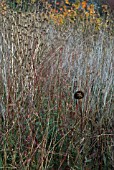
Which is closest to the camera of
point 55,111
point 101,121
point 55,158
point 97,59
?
point 55,158

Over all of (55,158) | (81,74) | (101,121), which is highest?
(81,74)

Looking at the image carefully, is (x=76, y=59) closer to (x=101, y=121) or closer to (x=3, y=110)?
(x=101, y=121)

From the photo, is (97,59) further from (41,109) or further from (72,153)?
(72,153)

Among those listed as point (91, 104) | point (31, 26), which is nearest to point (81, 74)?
A: point (91, 104)

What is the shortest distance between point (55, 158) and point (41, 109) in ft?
1.51

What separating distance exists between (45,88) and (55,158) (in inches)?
23.5

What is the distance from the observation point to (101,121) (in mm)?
2514

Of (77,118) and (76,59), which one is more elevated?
(76,59)

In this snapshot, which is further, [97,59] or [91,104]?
[97,59]

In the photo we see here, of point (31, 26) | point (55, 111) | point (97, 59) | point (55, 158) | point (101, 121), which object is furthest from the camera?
point (97, 59)

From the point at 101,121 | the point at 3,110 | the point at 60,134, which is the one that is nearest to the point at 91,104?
the point at 101,121

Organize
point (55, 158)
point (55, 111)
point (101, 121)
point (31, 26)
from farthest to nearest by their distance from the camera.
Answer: point (31, 26) → point (55, 111) → point (101, 121) → point (55, 158)

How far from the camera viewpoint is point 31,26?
2.85 m

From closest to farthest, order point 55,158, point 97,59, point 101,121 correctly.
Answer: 1. point 55,158
2. point 101,121
3. point 97,59
